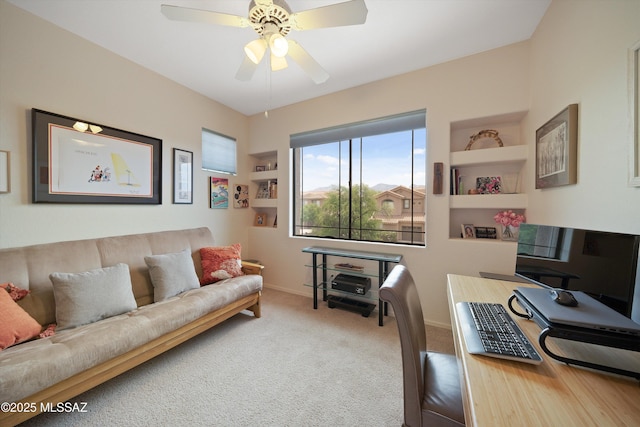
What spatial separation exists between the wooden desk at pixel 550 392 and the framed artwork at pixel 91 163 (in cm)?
301

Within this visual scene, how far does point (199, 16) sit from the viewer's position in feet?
4.56

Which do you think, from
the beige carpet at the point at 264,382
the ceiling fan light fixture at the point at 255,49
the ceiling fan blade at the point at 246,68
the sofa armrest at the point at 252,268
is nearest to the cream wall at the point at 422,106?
the sofa armrest at the point at 252,268

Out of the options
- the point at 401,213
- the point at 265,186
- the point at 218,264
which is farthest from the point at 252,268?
the point at 401,213

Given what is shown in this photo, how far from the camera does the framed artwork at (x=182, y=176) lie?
280 cm

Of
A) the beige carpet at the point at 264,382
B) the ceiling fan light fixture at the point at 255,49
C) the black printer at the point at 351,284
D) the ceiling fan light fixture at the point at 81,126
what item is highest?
the ceiling fan light fixture at the point at 255,49

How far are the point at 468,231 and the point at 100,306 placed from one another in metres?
3.35

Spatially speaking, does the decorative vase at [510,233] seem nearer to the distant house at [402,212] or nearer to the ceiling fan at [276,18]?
the distant house at [402,212]

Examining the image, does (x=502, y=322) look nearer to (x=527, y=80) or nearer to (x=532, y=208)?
(x=532, y=208)

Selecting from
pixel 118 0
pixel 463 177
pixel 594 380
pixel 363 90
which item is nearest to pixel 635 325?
pixel 594 380

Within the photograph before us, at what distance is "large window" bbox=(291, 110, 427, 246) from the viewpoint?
8.98 ft

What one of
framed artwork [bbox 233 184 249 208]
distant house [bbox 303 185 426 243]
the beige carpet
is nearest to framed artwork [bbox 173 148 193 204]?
framed artwork [bbox 233 184 249 208]

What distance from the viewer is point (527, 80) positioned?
6.83ft

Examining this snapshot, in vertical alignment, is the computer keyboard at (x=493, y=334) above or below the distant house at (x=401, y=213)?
below

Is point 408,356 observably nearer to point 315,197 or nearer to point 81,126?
point 315,197
